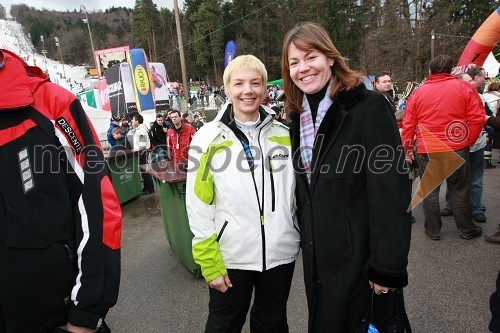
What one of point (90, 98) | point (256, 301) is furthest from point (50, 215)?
point (90, 98)

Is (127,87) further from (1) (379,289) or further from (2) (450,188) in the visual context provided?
(1) (379,289)

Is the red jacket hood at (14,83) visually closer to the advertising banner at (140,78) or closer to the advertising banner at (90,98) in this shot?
the advertising banner at (140,78)

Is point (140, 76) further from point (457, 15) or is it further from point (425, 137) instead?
point (457, 15)

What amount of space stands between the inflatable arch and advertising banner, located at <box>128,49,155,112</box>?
1610cm

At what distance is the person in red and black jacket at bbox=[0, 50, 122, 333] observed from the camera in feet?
3.84

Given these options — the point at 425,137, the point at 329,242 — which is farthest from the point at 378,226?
the point at 425,137

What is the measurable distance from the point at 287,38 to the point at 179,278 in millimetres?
2998

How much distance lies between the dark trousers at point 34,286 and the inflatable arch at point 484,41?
1949cm

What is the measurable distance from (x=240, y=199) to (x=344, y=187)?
57 centimetres

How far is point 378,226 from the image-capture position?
1.50 m

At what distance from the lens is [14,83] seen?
3.89ft

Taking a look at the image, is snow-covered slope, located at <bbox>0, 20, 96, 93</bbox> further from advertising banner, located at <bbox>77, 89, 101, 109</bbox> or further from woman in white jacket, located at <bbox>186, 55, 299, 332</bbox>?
advertising banner, located at <bbox>77, 89, 101, 109</bbox>

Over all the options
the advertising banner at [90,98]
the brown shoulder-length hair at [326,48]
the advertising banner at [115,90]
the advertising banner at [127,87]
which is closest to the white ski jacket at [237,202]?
the brown shoulder-length hair at [326,48]

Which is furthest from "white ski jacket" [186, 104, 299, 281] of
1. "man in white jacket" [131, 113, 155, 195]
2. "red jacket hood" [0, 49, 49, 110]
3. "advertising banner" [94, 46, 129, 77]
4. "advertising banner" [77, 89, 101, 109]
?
"advertising banner" [94, 46, 129, 77]
